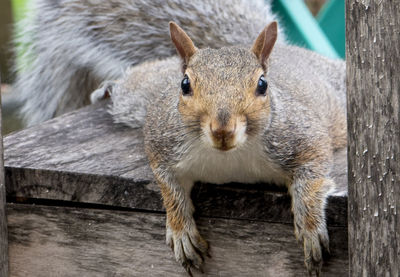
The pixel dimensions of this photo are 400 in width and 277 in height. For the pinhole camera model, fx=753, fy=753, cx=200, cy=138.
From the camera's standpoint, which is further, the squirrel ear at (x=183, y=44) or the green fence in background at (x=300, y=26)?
the green fence in background at (x=300, y=26)

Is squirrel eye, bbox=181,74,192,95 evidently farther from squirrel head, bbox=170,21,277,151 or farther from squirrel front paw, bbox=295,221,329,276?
squirrel front paw, bbox=295,221,329,276

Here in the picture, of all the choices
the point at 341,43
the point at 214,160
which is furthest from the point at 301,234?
the point at 341,43

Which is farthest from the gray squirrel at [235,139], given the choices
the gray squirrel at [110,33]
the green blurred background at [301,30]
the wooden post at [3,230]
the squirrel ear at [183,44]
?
the green blurred background at [301,30]

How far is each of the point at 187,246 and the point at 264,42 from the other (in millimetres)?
364

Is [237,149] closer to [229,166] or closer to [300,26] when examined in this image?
[229,166]

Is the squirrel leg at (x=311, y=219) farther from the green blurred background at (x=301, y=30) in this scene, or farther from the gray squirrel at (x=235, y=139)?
the green blurred background at (x=301, y=30)

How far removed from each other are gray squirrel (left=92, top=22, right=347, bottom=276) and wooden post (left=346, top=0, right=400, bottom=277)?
0.11 m

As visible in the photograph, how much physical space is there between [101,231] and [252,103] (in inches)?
17.5

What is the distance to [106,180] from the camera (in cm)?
132

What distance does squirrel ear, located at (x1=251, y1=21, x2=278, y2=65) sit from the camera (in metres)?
1.20

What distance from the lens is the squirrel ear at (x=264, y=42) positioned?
120cm

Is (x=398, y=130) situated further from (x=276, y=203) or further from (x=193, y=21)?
(x=193, y=21)

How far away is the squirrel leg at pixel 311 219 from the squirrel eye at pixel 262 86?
0.60ft

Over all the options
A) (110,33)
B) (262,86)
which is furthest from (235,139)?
(110,33)
